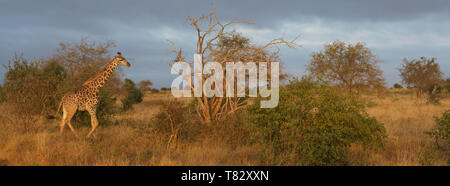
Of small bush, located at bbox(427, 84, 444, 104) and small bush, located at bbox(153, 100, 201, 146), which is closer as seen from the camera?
small bush, located at bbox(153, 100, 201, 146)

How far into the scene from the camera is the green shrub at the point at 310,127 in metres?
5.67

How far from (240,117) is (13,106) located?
24.0 ft

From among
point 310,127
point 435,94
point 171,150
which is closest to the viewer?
point 310,127

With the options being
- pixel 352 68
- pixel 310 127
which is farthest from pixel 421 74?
pixel 310 127

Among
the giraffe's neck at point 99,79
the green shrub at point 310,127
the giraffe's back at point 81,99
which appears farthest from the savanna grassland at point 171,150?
the giraffe's neck at point 99,79

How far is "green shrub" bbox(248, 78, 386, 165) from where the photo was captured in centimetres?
567

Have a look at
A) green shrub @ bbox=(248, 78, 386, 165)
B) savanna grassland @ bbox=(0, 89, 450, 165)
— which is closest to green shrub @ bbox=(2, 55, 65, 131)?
savanna grassland @ bbox=(0, 89, 450, 165)

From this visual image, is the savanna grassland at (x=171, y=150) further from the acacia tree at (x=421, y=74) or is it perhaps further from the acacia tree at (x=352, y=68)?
the acacia tree at (x=421, y=74)

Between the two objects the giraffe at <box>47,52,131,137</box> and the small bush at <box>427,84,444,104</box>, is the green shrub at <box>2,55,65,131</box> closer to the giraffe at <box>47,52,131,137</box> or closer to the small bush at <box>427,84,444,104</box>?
the giraffe at <box>47,52,131,137</box>

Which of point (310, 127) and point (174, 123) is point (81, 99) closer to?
point (174, 123)

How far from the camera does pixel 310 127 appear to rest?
5.86 meters

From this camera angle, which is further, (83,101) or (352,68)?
(352,68)

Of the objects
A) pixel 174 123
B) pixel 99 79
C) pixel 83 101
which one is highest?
pixel 99 79

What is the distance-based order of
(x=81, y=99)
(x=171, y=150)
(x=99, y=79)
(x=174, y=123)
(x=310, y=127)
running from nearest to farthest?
(x=310, y=127) → (x=171, y=150) → (x=174, y=123) → (x=81, y=99) → (x=99, y=79)
